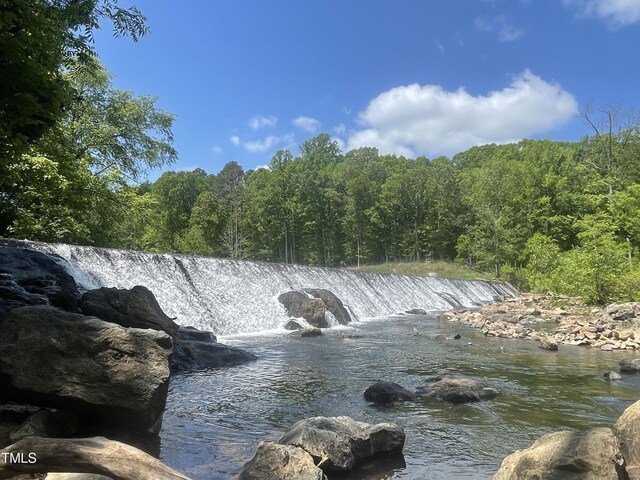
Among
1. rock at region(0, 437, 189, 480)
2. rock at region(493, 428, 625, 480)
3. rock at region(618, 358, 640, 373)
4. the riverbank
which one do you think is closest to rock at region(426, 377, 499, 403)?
rock at region(493, 428, 625, 480)

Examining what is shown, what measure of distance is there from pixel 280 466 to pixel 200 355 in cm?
730

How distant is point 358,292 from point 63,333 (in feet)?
74.1

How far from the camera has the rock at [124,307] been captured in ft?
30.9

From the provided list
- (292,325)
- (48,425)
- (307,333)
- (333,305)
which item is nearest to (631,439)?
(48,425)

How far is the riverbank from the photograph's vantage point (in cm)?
1563

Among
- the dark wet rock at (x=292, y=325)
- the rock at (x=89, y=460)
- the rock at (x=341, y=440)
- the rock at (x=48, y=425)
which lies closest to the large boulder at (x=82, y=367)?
the rock at (x=48, y=425)

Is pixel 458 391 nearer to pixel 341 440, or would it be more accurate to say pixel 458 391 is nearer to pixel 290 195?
pixel 341 440

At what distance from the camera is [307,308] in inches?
794

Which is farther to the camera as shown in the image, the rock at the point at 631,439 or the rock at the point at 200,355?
the rock at the point at 200,355

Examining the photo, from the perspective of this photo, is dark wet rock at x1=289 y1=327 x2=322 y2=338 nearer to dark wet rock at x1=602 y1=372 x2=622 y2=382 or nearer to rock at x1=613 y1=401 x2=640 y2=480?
dark wet rock at x1=602 y1=372 x2=622 y2=382

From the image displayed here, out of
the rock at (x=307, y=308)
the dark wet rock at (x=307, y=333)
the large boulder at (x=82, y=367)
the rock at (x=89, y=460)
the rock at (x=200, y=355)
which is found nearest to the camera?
the rock at (x=89, y=460)

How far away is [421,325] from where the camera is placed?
2150 cm

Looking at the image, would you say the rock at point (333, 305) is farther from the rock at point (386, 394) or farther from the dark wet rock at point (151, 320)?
the rock at point (386, 394)

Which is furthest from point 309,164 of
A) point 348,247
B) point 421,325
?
point 421,325
